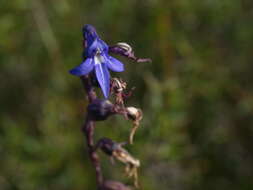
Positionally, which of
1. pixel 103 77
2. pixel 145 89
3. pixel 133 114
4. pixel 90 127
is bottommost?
pixel 145 89

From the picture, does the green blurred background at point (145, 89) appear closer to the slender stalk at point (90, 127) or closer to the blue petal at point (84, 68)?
the slender stalk at point (90, 127)

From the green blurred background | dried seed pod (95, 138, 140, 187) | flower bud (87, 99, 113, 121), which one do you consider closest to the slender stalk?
flower bud (87, 99, 113, 121)

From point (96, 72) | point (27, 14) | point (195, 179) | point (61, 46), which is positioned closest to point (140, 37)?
point (61, 46)

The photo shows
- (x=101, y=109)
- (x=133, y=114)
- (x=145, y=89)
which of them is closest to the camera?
(x=133, y=114)

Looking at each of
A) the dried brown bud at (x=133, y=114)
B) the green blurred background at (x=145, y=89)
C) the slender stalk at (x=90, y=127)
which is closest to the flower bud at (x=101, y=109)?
the slender stalk at (x=90, y=127)

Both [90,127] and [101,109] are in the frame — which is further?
[90,127]

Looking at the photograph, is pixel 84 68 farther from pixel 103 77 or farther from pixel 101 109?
pixel 101 109

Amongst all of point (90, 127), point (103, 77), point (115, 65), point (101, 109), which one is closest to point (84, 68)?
point (103, 77)

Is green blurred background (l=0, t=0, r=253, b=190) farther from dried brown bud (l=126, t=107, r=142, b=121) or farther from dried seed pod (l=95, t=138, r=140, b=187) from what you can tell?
dried brown bud (l=126, t=107, r=142, b=121)
